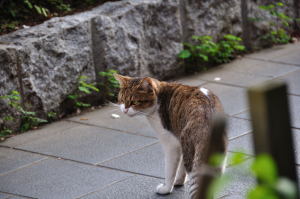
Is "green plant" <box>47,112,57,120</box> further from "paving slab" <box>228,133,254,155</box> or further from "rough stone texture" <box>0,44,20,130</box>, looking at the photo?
"paving slab" <box>228,133,254,155</box>

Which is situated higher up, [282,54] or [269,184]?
[269,184]

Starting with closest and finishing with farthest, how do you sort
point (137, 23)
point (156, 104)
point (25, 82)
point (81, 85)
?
point (156, 104), point (25, 82), point (81, 85), point (137, 23)

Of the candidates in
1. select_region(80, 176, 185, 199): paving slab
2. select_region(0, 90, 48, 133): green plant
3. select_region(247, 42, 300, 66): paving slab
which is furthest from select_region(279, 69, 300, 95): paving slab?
select_region(0, 90, 48, 133): green plant

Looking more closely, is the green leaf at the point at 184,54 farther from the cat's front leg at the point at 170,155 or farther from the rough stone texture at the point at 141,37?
the cat's front leg at the point at 170,155

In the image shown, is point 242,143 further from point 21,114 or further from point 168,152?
point 21,114

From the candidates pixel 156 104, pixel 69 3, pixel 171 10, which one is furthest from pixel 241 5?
pixel 156 104

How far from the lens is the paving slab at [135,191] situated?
4.37 m

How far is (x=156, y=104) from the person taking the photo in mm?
4312

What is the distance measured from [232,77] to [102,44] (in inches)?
69.5

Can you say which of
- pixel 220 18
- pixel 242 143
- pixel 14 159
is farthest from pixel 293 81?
pixel 14 159

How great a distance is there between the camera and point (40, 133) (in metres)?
5.78

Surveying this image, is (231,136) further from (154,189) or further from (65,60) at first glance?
(65,60)

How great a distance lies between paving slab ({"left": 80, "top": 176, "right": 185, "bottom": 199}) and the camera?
4367mm

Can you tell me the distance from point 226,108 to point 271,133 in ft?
15.2
